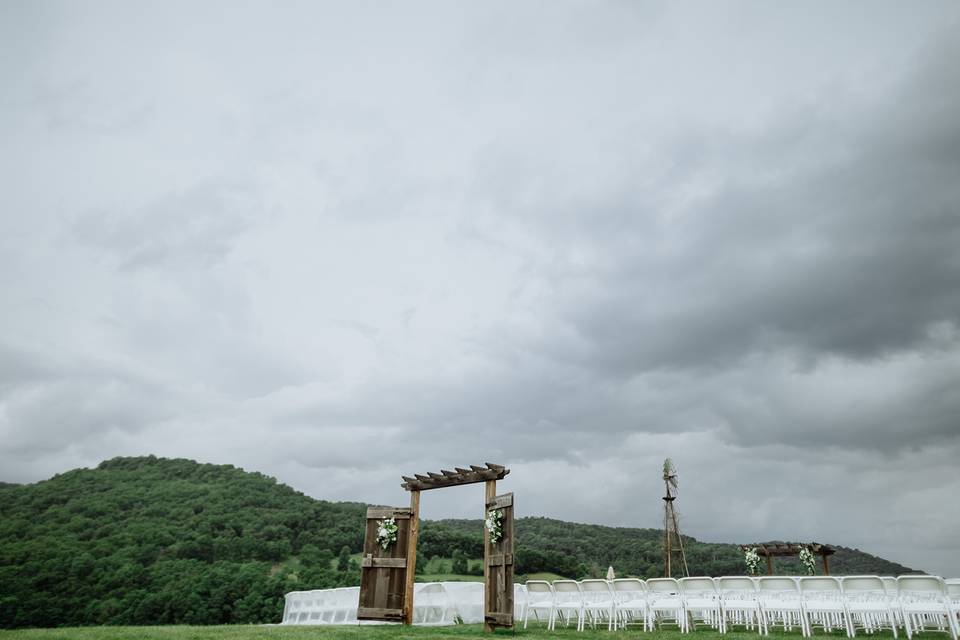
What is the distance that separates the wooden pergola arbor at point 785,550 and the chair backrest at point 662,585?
15775mm

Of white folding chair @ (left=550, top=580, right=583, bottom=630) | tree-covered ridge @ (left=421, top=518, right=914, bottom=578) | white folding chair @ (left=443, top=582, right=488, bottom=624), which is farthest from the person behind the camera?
tree-covered ridge @ (left=421, top=518, right=914, bottom=578)

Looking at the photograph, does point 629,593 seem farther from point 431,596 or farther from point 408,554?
point 431,596

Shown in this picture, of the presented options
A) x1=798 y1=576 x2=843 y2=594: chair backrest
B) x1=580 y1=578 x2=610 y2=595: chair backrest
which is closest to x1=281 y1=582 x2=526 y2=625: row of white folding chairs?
x1=580 y1=578 x2=610 y2=595: chair backrest

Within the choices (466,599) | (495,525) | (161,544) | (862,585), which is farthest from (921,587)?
(161,544)

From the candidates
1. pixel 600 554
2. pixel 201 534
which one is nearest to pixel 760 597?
pixel 600 554

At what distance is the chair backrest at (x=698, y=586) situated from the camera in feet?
41.7

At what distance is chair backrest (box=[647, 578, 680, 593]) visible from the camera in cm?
1319

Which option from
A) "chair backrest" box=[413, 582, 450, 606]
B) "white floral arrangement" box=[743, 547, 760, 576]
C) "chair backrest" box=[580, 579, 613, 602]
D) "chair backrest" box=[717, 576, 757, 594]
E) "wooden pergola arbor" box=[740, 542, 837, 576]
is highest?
"wooden pergola arbor" box=[740, 542, 837, 576]

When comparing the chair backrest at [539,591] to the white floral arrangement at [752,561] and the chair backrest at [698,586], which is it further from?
the white floral arrangement at [752,561]

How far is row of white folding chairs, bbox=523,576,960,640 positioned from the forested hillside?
61.4 ft

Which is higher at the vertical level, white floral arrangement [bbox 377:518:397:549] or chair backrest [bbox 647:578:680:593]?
white floral arrangement [bbox 377:518:397:549]

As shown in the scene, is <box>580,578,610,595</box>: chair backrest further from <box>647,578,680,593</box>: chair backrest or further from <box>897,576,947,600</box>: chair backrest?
<box>897,576,947,600</box>: chair backrest

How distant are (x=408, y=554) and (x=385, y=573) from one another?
762 millimetres

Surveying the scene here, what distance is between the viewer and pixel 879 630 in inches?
548
